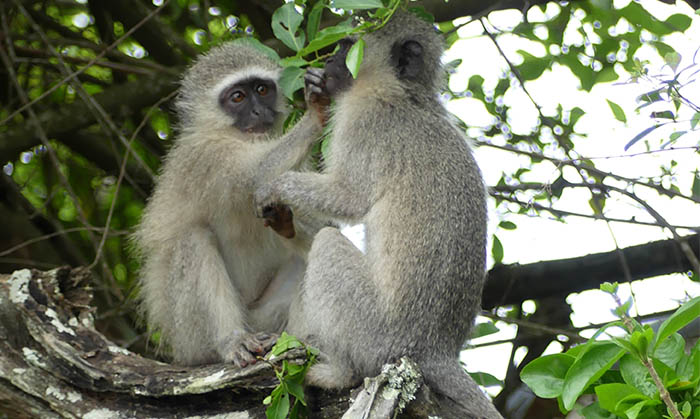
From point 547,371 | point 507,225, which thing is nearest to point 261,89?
point 507,225

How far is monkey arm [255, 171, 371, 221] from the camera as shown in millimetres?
4711

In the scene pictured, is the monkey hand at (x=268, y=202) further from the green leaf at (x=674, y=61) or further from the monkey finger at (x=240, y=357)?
the green leaf at (x=674, y=61)

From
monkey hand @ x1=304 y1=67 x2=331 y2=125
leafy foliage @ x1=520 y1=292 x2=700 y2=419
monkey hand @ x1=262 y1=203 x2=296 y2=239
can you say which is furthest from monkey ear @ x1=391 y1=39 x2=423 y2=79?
leafy foliage @ x1=520 y1=292 x2=700 y2=419

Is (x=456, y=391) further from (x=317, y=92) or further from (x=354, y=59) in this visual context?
(x=317, y=92)

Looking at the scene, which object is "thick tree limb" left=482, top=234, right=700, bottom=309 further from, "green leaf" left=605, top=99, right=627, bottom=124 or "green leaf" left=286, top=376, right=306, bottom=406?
"green leaf" left=286, top=376, right=306, bottom=406

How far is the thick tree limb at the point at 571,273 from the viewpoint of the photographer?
6273mm

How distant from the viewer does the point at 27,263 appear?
22.8ft

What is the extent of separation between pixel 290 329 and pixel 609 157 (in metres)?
2.05

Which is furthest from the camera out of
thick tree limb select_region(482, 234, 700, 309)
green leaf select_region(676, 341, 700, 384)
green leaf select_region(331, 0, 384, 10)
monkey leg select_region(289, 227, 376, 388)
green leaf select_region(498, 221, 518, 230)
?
thick tree limb select_region(482, 234, 700, 309)

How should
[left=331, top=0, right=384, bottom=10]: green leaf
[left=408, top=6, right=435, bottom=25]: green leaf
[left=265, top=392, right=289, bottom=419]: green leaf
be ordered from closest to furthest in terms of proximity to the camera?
1. [left=265, top=392, right=289, bottom=419]: green leaf
2. [left=331, top=0, right=384, bottom=10]: green leaf
3. [left=408, top=6, right=435, bottom=25]: green leaf

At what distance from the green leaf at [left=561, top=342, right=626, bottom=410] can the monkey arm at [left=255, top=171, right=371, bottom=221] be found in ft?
5.96

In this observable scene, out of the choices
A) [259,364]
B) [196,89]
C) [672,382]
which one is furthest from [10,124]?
[672,382]

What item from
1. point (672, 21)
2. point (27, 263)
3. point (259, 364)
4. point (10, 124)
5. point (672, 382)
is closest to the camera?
point (672, 382)

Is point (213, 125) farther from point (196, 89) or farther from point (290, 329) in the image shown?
point (290, 329)
